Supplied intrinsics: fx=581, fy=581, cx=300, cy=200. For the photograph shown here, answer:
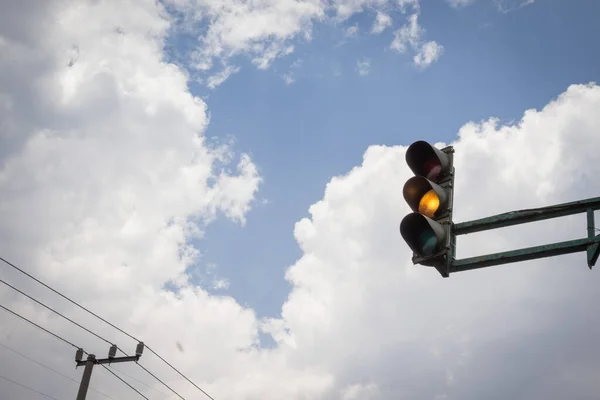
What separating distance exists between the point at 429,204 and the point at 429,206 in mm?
16

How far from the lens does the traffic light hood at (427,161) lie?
189 inches

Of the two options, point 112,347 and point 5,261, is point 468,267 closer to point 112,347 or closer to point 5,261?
point 5,261

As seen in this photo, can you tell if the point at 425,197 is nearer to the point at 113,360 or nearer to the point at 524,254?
the point at 524,254

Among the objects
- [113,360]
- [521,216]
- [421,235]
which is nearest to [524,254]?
[521,216]

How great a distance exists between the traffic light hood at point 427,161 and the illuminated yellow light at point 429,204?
0.27 m

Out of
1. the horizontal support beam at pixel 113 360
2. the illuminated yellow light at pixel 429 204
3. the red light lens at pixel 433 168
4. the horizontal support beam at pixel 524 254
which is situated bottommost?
the horizontal support beam at pixel 524 254

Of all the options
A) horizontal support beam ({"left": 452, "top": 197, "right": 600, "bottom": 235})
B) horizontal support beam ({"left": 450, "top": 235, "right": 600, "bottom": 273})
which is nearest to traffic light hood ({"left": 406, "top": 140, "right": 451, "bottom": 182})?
horizontal support beam ({"left": 452, "top": 197, "right": 600, "bottom": 235})

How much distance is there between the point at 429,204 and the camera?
4.61m

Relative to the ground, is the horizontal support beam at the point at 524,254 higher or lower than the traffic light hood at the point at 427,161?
lower

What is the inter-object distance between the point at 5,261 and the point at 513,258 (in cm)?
1467

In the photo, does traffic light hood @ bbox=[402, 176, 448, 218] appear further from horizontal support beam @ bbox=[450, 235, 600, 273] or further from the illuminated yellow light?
horizontal support beam @ bbox=[450, 235, 600, 273]

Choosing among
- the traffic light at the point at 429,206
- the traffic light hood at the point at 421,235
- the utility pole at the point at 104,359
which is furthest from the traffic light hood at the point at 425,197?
the utility pole at the point at 104,359

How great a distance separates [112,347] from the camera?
21.3m

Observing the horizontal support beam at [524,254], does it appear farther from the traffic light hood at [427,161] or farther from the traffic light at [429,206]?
the traffic light hood at [427,161]
